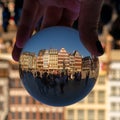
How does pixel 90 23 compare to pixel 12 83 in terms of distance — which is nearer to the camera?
pixel 90 23

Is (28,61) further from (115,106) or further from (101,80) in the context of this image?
(115,106)

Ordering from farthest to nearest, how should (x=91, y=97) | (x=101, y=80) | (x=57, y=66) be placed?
1. (x=91, y=97)
2. (x=101, y=80)
3. (x=57, y=66)

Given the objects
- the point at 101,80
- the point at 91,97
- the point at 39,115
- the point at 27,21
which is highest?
the point at 27,21

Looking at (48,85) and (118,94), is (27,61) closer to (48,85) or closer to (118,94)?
(48,85)

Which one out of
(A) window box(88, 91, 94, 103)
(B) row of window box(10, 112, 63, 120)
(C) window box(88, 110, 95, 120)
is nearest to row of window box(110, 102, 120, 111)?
(C) window box(88, 110, 95, 120)

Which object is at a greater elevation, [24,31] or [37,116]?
[24,31]

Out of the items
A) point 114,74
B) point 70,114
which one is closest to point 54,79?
point 70,114

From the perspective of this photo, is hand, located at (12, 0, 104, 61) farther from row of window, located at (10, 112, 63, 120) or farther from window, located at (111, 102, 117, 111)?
window, located at (111, 102, 117, 111)

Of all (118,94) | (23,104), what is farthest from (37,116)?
(118,94)
